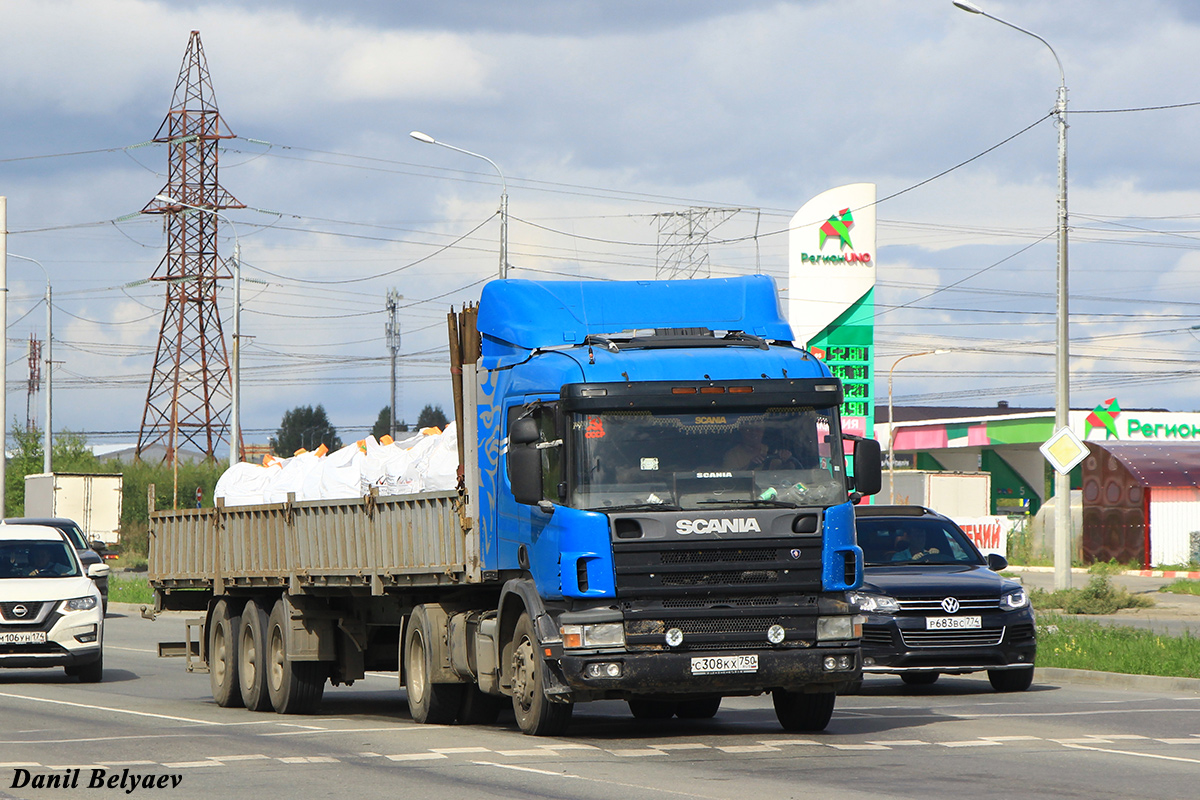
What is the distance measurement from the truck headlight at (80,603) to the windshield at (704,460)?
420 inches

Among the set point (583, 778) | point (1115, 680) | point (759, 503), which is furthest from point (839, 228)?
point (583, 778)

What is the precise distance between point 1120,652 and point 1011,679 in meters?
2.56

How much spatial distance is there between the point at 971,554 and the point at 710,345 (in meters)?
6.08

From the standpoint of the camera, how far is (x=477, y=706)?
1353 centimetres

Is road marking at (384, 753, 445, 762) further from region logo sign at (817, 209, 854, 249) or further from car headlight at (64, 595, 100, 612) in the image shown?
region logo sign at (817, 209, 854, 249)

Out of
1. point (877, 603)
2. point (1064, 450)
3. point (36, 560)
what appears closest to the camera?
point (877, 603)

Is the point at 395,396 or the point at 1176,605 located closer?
the point at 1176,605

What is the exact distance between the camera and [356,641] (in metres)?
15.2

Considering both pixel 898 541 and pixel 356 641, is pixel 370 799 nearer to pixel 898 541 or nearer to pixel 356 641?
pixel 356 641

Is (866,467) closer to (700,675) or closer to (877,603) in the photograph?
(700,675)

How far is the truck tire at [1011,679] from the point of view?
15898mm

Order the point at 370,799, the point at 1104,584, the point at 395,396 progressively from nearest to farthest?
the point at 370,799 < the point at 1104,584 < the point at 395,396

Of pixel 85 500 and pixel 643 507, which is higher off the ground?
pixel 643 507

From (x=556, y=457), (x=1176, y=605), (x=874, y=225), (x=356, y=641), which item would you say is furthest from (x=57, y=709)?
(x=874, y=225)
